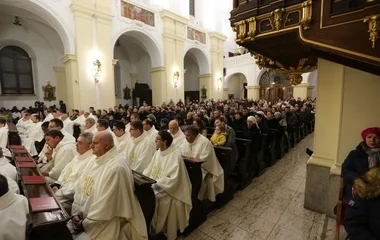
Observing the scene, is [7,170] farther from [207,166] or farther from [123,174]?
[207,166]

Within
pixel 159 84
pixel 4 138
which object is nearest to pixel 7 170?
pixel 4 138

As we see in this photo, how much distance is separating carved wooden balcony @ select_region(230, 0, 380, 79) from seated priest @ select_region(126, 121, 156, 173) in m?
2.14

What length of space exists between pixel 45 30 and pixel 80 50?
4459mm

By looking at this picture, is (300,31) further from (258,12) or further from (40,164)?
(40,164)

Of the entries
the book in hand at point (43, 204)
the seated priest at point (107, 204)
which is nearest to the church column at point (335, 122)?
the seated priest at point (107, 204)

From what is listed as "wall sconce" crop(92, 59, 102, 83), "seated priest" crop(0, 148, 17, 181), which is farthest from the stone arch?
"seated priest" crop(0, 148, 17, 181)

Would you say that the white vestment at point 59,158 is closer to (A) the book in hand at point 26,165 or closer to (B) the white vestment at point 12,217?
(A) the book in hand at point 26,165

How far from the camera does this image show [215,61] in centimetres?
1831

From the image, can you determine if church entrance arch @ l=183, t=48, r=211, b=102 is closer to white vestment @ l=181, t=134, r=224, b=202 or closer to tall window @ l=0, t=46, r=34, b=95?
tall window @ l=0, t=46, r=34, b=95

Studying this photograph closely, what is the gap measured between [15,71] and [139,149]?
41.0 ft

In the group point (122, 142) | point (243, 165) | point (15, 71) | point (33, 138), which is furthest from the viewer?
point (15, 71)

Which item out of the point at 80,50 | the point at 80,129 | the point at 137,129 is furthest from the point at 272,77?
the point at 137,129

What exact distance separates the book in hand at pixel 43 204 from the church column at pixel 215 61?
16593 millimetres

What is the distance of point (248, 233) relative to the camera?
3.13m
